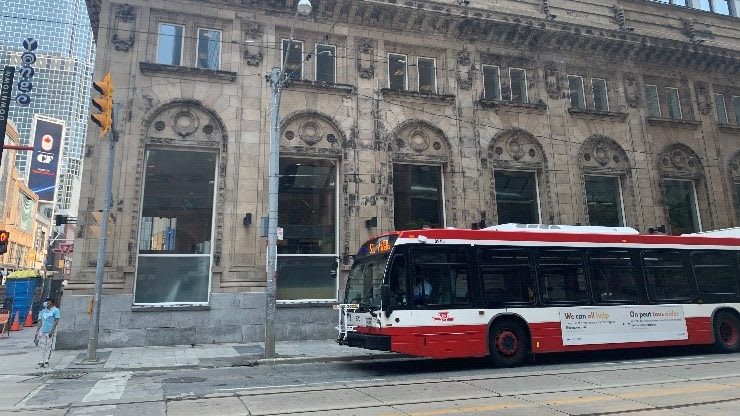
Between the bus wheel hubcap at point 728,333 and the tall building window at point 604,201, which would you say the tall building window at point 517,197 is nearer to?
the tall building window at point 604,201

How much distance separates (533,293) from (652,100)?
688 inches

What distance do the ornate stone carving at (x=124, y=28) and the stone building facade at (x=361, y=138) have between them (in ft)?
0.22

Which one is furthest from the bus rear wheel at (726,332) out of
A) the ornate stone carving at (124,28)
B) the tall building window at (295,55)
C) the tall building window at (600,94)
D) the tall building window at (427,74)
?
the ornate stone carving at (124,28)

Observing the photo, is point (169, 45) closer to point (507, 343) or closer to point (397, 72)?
point (397, 72)

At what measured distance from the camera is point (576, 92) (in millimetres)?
23172

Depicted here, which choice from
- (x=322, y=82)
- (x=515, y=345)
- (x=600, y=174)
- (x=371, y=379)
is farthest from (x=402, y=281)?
(x=600, y=174)

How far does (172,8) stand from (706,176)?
25569 millimetres

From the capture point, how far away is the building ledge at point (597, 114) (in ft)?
74.0

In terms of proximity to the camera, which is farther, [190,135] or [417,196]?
[417,196]

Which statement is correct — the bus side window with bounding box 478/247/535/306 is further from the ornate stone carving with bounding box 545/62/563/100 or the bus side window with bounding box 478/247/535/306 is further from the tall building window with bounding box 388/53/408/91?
the ornate stone carving with bounding box 545/62/563/100

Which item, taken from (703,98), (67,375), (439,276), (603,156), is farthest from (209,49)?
(703,98)

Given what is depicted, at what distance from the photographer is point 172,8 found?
59.6ft

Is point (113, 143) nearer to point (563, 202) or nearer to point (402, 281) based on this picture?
point (402, 281)

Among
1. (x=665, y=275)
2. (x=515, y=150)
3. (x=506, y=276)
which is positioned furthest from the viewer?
(x=515, y=150)
